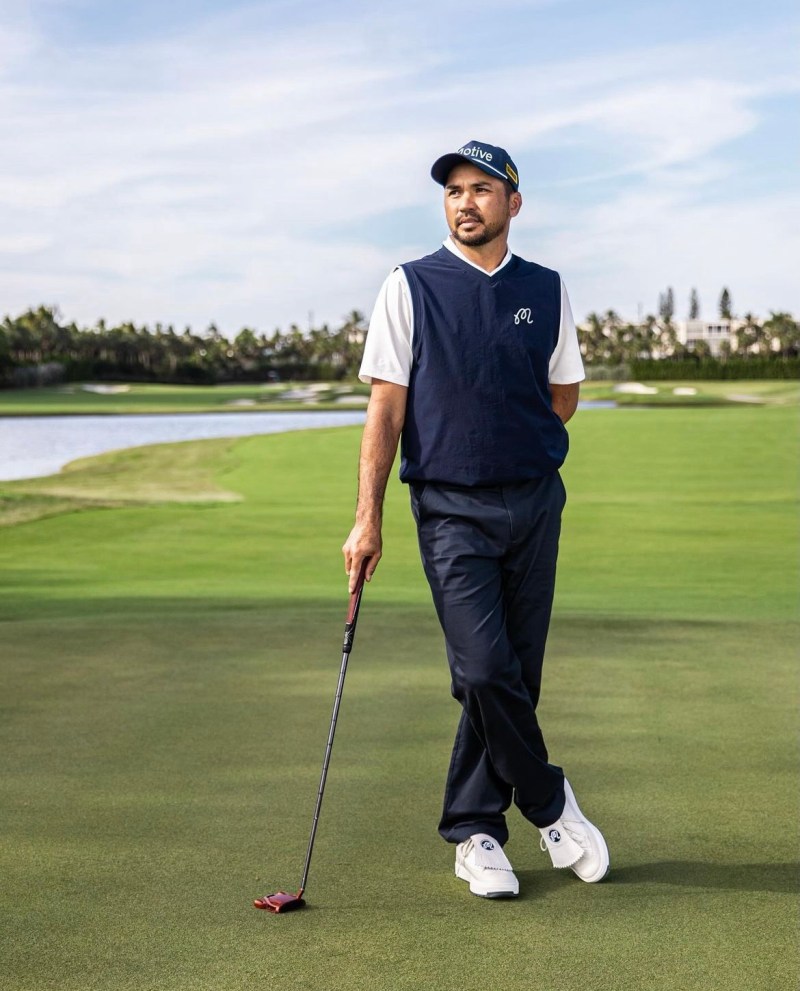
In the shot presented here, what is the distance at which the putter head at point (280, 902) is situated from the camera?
94.4 inches

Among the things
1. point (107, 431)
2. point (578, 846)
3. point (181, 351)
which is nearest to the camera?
point (578, 846)

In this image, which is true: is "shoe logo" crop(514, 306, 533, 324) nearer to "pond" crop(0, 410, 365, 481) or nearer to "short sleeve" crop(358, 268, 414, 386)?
"short sleeve" crop(358, 268, 414, 386)

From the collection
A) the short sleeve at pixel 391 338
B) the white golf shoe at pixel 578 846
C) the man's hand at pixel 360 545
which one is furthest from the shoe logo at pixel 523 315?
the white golf shoe at pixel 578 846

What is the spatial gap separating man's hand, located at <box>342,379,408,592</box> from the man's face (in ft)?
1.15

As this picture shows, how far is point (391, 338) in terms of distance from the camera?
8.69ft

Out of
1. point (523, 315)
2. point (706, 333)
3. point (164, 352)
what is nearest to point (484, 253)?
point (523, 315)

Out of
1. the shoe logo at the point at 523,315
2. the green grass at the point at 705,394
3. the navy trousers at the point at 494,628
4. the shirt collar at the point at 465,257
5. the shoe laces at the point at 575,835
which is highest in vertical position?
the shirt collar at the point at 465,257

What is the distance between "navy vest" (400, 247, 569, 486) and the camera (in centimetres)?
265

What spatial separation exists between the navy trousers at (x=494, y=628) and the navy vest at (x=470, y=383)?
0.06 metres

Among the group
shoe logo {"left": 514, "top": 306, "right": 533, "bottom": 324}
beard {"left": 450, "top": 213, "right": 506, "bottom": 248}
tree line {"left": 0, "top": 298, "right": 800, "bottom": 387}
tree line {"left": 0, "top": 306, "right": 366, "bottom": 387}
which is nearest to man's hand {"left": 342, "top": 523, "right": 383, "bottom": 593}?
shoe logo {"left": 514, "top": 306, "right": 533, "bottom": 324}

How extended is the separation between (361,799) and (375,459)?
921mm

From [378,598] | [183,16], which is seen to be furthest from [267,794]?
[183,16]

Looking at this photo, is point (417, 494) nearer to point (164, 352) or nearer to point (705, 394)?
point (164, 352)

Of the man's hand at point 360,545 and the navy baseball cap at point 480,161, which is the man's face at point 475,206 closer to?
the navy baseball cap at point 480,161
